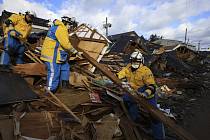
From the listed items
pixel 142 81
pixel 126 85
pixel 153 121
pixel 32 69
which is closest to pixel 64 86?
pixel 32 69

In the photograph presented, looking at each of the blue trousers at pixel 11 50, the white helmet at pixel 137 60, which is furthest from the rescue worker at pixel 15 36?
the white helmet at pixel 137 60

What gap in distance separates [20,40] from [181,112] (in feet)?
17.5

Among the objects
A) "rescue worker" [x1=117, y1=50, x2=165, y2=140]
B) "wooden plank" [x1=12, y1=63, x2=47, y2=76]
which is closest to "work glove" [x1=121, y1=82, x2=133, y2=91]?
"rescue worker" [x1=117, y1=50, x2=165, y2=140]

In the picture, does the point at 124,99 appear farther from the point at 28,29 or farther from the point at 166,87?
the point at 166,87

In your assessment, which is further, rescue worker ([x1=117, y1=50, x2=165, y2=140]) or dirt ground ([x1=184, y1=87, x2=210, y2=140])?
dirt ground ([x1=184, y1=87, x2=210, y2=140])

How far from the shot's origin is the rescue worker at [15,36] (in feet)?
27.1

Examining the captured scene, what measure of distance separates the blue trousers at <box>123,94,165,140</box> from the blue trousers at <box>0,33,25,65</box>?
12.8 feet

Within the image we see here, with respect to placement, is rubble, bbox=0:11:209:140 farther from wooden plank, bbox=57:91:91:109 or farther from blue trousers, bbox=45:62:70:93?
blue trousers, bbox=45:62:70:93

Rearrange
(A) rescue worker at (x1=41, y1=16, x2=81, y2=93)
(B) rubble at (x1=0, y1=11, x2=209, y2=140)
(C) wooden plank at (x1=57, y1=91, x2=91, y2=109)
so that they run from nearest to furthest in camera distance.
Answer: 1. (B) rubble at (x1=0, y1=11, x2=209, y2=140)
2. (C) wooden plank at (x1=57, y1=91, x2=91, y2=109)
3. (A) rescue worker at (x1=41, y1=16, x2=81, y2=93)

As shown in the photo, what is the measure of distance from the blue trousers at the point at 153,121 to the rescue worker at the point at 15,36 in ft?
12.8

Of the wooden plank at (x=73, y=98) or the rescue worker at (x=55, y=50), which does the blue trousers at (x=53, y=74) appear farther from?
the wooden plank at (x=73, y=98)

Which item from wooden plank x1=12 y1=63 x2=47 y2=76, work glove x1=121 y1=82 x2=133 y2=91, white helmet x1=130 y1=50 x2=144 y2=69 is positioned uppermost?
white helmet x1=130 y1=50 x2=144 y2=69

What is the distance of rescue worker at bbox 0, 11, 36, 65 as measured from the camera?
827 cm

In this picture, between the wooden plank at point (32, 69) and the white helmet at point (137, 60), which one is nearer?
the white helmet at point (137, 60)
